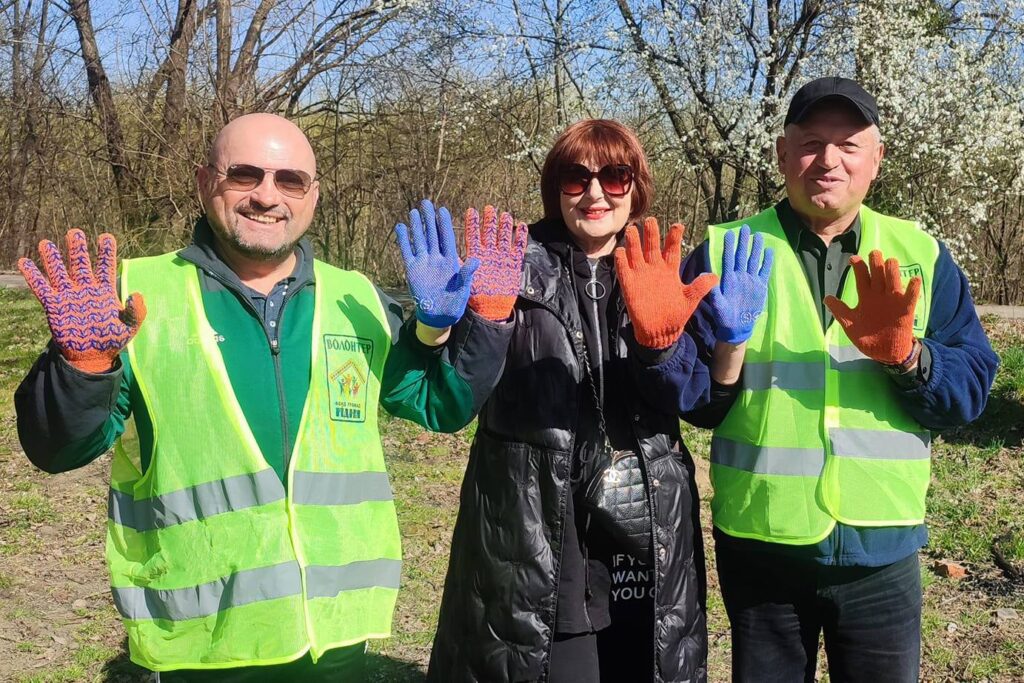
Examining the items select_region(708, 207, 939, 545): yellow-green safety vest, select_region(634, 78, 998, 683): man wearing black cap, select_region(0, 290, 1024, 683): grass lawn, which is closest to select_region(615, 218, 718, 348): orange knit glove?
select_region(634, 78, 998, 683): man wearing black cap

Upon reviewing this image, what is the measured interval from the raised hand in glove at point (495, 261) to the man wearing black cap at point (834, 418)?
43 centimetres

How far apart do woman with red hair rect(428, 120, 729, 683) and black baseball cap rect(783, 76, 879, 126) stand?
46 cm

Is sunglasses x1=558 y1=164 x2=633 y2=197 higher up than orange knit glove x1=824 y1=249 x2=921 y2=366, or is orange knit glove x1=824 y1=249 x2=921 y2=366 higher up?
sunglasses x1=558 y1=164 x2=633 y2=197

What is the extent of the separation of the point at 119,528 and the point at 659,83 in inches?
368

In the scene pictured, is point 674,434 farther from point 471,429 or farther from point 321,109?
point 321,109

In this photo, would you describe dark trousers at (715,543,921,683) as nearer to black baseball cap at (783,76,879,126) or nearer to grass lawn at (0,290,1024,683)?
black baseball cap at (783,76,879,126)

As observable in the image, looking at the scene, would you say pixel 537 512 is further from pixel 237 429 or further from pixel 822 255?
pixel 822 255

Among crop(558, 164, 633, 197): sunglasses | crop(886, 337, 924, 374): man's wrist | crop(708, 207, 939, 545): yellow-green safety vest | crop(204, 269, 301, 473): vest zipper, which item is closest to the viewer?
crop(204, 269, 301, 473): vest zipper

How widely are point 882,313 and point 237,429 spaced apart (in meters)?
1.49

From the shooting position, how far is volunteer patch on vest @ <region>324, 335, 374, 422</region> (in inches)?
87.0

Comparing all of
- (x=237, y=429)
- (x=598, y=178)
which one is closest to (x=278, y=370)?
(x=237, y=429)

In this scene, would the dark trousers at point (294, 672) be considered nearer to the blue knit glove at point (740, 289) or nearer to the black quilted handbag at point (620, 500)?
the black quilted handbag at point (620, 500)

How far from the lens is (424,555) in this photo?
5.10 m

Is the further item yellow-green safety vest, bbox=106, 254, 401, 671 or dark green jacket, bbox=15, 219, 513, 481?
yellow-green safety vest, bbox=106, 254, 401, 671
